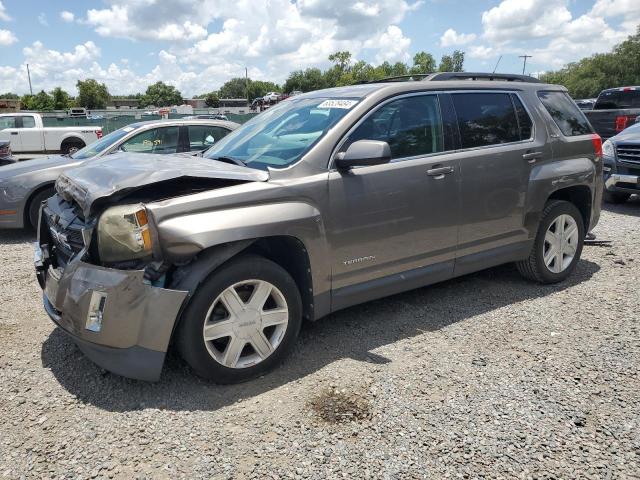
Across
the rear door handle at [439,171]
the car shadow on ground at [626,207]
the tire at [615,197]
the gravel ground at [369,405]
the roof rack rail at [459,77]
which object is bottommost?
the gravel ground at [369,405]

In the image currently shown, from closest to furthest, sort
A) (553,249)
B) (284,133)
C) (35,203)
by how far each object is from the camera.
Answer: (284,133) < (553,249) < (35,203)

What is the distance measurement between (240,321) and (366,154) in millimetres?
1326

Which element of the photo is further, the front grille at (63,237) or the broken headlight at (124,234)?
the front grille at (63,237)

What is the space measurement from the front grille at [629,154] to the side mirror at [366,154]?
6.93m

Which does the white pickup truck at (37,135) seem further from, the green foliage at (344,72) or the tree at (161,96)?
the tree at (161,96)

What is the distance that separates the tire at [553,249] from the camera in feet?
15.4

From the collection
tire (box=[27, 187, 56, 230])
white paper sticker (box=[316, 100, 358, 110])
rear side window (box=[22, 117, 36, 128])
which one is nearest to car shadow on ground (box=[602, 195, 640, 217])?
white paper sticker (box=[316, 100, 358, 110])

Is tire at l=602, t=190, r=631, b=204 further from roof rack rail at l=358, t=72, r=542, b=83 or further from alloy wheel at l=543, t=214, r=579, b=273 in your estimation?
roof rack rail at l=358, t=72, r=542, b=83

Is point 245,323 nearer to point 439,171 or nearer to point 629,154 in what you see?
point 439,171

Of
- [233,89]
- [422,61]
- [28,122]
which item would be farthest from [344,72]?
[28,122]

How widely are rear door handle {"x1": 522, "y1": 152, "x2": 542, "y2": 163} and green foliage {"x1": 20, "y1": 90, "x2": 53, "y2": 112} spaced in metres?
96.0

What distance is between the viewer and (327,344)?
3.71 m

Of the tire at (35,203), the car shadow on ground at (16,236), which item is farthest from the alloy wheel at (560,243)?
the car shadow on ground at (16,236)

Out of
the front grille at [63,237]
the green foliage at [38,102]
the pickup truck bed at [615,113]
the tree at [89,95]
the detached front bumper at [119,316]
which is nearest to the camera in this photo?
the detached front bumper at [119,316]
